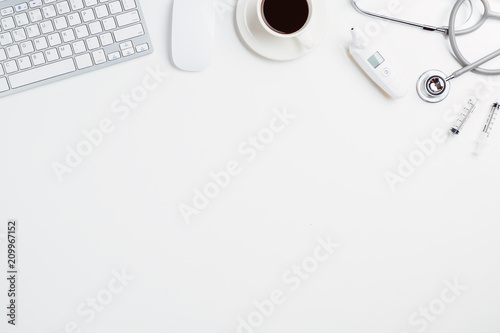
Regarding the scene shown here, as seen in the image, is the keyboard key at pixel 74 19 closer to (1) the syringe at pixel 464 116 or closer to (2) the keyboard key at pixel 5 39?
(2) the keyboard key at pixel 5 39

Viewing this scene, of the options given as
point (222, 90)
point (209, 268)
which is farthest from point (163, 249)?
point (222, 90)

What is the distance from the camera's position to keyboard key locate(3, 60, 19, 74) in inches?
27.8

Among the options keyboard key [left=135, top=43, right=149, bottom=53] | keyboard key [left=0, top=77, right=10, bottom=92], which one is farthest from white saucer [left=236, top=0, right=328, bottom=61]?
keyboard key [left=0, top=77, right=10, bottom=92]

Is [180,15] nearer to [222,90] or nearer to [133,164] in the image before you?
[222,90]

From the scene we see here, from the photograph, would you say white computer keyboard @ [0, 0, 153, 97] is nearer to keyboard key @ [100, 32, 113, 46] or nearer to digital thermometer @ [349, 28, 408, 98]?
keyboard key @ [100, 32, 113, 46]

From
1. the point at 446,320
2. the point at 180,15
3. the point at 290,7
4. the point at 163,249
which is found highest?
the point at 290,7

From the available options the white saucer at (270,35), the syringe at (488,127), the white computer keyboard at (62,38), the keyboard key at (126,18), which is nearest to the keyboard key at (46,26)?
the white computer keyboard at (62,38)

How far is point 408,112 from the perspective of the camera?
75cm

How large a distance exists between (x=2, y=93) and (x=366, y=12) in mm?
589

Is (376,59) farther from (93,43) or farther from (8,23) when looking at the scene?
(8,23)

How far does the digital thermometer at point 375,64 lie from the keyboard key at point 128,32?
332mm

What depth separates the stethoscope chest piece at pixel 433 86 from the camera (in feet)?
2.43

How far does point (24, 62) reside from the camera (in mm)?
706

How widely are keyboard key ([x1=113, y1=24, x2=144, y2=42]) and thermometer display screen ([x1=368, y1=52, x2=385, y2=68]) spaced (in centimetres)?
36
